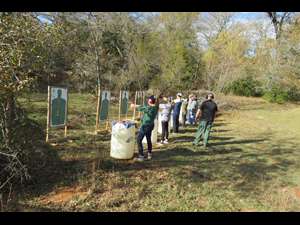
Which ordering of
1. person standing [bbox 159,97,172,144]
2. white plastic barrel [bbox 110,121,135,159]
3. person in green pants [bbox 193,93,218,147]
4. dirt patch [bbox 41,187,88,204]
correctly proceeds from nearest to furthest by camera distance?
dirt patch [bbox 41,187,88,204] < white plastic barrel [bbox 110,121,135,159] < person in green pants [bbox 193,93,218,147] < person standing [bbox 159,97,172,144]

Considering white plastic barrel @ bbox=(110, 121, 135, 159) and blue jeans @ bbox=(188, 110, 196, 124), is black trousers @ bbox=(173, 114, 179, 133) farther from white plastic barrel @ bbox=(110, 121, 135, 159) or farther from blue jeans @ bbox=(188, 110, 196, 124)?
white plastic barrel @ bbox=(110, 121, 135, 159)

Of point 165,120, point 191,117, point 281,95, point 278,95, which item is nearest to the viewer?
point 165,120

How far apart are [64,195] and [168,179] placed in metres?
2.17

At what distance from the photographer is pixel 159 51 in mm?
27812

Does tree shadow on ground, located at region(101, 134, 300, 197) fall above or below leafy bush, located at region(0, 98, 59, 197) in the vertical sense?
below

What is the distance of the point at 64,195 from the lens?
568 centimetres

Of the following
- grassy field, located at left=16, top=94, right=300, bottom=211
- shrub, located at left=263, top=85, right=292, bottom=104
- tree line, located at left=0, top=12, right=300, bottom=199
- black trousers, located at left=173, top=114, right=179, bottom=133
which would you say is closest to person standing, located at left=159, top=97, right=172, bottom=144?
grassy field, located at left=16, top=94, right=300, bottom=211

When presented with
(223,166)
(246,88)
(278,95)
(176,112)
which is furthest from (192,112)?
(246,88)

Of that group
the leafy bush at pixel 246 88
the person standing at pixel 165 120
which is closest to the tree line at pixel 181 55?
the leafy bush at pixel 246 88

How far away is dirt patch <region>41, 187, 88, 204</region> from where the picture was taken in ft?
17.9

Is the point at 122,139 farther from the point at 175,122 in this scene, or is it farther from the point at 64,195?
the point at 175,122

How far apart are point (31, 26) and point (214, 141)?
8.18m

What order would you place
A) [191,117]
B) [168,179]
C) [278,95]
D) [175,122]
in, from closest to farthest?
[168,179], [175,122], [191,117], [278,95]

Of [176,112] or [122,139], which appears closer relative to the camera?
[122,139]
